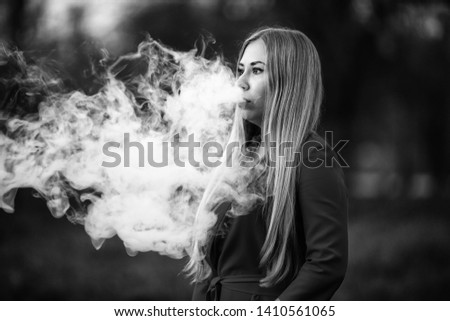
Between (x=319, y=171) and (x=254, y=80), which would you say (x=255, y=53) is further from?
(x=319, y=171)

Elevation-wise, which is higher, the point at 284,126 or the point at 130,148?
the point at 284,126

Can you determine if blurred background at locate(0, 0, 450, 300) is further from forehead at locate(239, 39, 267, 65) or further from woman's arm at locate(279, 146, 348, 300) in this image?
woman's arm at locate(279, 146, 348, 300)

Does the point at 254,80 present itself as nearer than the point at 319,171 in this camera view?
No

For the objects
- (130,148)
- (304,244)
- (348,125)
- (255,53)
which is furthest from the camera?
(348,125)

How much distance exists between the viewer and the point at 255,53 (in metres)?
2.13

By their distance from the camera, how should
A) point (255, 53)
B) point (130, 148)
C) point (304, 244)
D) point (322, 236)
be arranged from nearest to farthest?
1. point (322, 236)
2. point (304, 244)
3. point (255, 53)
4. point (130, 148)

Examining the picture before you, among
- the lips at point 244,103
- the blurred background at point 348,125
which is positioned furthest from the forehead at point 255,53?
the blurred background at point 348,125

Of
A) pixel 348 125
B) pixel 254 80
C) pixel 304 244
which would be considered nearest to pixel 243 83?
pixel 254 80

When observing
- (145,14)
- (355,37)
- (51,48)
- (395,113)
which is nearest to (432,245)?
(395,113)

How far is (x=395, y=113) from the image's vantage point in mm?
7234

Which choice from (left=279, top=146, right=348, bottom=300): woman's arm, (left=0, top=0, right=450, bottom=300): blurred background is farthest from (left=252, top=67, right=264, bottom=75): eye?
(left=0, top=0, right=450, bottom=300): blurred background

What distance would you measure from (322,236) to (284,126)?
0.44m

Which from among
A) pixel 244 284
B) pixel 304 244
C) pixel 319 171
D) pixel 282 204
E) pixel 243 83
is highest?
pixel 243 83

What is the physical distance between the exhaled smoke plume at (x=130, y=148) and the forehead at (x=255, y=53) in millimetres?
191
